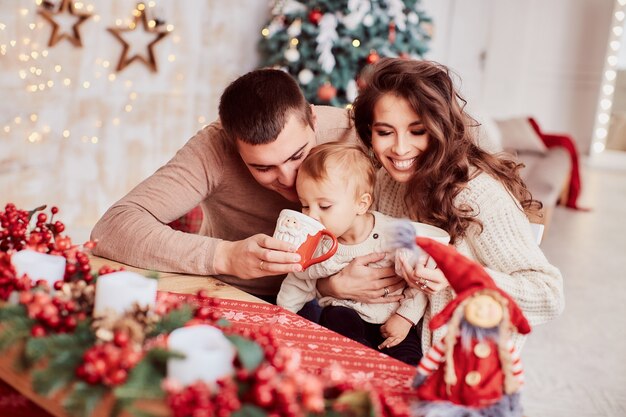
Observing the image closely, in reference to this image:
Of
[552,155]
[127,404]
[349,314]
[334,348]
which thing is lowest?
[552,155]

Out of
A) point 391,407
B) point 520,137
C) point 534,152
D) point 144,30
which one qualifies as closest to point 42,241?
point 391,407

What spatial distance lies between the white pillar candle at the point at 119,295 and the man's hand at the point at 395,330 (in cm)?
71

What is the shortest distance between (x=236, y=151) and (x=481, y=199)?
742mm

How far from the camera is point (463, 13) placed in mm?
7512

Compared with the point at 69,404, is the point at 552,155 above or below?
below

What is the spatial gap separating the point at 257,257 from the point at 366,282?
0.29 meters

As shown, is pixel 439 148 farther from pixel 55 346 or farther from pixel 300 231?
pixel 55 346

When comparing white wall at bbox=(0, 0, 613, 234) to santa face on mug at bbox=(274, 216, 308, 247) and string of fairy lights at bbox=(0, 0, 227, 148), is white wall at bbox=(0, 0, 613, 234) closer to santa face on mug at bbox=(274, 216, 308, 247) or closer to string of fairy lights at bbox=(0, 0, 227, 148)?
string of fairy lights at bbox=(0, 0, 227, 148)

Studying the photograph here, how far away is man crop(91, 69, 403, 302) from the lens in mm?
1629

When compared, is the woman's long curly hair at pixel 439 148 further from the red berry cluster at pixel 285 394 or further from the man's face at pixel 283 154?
the red berry cluster at pixel 285 394

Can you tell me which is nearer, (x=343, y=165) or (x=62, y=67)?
(x=343, y=165)

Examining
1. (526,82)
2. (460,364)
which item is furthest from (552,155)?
(460,364)

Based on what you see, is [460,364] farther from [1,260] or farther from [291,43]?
[291,43]

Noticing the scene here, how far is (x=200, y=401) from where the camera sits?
86cm
